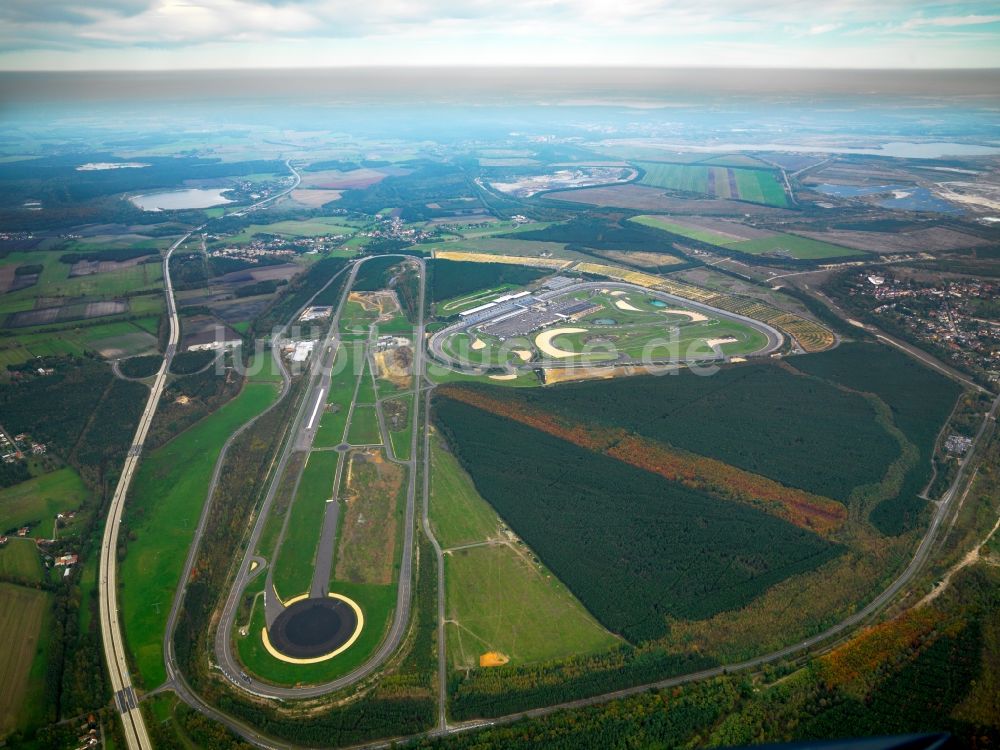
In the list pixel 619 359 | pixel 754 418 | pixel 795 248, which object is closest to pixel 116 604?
pixel 619 359

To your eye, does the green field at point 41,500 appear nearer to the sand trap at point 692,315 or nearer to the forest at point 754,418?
the forest at point 754,418

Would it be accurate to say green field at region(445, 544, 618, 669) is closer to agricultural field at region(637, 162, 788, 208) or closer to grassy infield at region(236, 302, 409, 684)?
grassy infield at region(236, 302, 409, 684)

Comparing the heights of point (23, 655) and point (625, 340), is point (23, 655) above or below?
below

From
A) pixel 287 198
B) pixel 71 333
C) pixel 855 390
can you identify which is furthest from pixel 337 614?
pixel 287 198

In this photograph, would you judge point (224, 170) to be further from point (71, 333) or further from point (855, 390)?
point (855, 390)

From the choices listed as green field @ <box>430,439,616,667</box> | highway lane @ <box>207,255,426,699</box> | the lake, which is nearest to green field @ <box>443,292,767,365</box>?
highway lane @ <box>207,255,426,699</box>

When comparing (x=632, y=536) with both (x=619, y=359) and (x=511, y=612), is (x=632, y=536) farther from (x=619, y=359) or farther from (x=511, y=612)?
(x=619, y=359)

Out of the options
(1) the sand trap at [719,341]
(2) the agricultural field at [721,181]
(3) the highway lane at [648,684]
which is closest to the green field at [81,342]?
(3) the highway lane at [648,684]
